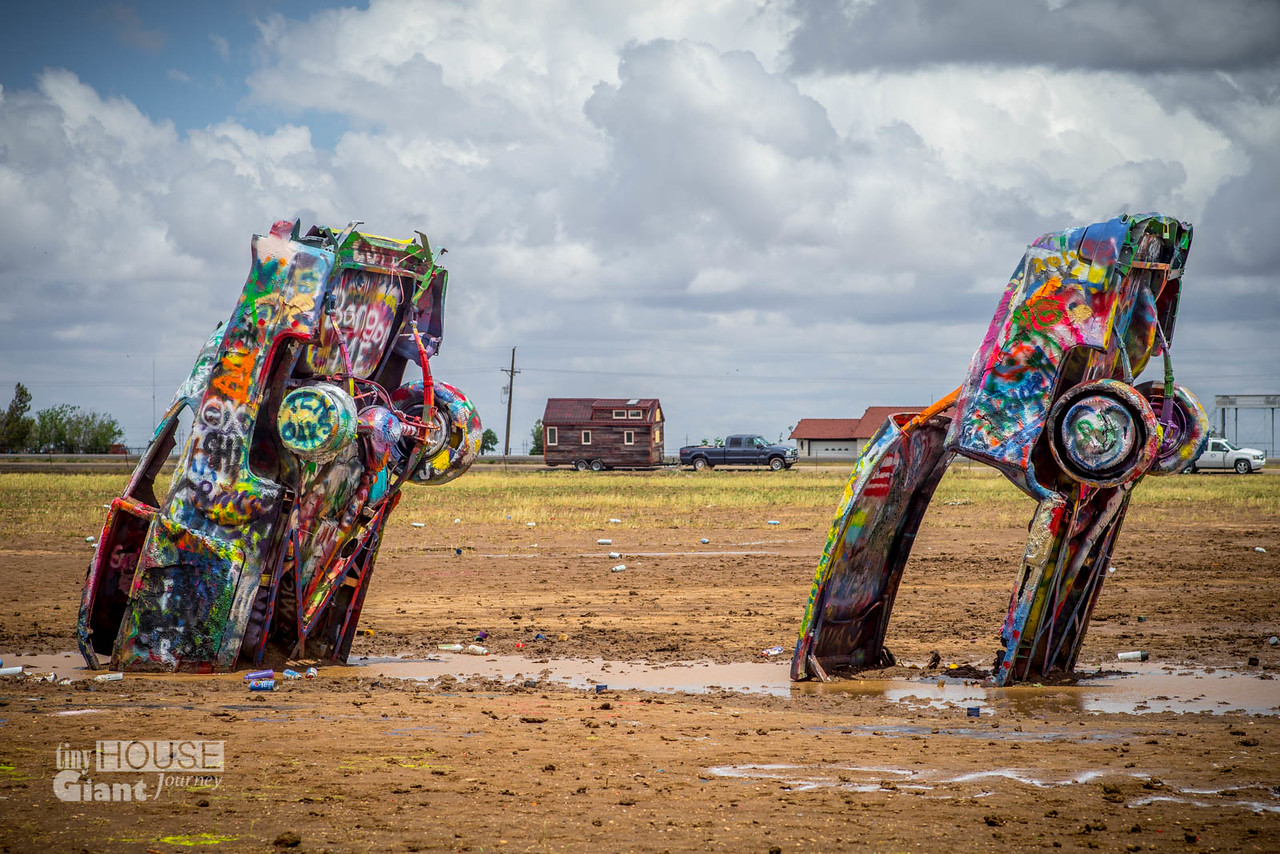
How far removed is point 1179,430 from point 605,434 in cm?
5573

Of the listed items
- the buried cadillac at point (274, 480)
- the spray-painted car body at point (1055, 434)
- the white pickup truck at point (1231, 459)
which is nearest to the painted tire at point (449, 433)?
the buried cadillac at point (274, 480)

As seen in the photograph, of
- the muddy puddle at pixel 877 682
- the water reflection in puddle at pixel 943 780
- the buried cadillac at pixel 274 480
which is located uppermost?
the buried cadillac at pixel 274 480

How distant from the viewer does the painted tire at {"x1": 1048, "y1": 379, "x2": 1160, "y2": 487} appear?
9.86 metres

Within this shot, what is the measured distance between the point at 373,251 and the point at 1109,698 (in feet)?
24.3

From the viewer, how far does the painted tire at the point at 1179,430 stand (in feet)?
34.9

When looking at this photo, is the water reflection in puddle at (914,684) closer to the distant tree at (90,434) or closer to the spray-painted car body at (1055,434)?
the spray-painted car body at (1055,434)

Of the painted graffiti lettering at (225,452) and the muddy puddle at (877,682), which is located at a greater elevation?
the painted graffiti lettering at (225,452)

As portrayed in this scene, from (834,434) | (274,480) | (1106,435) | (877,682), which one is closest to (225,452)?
(274,480)

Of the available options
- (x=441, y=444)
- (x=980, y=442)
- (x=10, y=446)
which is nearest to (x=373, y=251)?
(x=441, y=444)

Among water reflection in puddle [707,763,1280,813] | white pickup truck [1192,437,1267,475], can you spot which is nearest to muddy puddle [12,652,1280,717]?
water reflection in puddle [707,763,1280,813]

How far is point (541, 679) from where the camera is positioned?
10992 millimetres

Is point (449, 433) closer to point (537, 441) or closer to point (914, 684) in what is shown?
point (914, 684)

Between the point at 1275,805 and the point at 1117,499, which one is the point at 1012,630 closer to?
the point at 1117,499

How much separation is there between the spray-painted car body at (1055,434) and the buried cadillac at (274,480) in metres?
4.27
